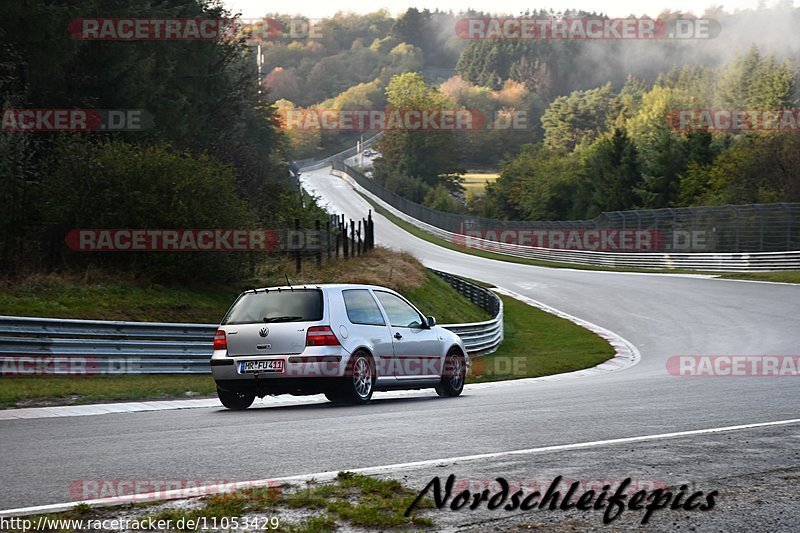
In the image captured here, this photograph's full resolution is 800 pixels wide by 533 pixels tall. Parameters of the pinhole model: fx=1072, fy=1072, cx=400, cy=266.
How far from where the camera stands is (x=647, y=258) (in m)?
58.2

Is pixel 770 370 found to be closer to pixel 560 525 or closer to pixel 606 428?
pixel 606 428

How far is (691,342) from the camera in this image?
30031 millimetres

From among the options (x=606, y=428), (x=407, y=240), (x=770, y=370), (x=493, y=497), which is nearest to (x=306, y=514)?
(x=493, y=497)

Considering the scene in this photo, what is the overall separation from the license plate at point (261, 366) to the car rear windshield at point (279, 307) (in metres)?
0.54

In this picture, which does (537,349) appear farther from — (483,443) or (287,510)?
(287,510)

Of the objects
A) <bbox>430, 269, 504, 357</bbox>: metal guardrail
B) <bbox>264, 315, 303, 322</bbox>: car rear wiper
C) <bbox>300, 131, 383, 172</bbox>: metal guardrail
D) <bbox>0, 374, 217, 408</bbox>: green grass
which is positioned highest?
<bbox>300, 131, 383, 172</bbox>: metal guardrail

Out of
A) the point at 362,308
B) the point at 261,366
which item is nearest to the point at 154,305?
the point at 362,308

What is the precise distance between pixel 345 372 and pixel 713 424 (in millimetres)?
4923

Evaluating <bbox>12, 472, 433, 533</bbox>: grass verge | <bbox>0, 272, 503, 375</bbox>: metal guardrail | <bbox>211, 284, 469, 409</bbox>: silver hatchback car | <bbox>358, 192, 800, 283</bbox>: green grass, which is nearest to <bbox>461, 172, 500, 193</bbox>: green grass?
<bbox>358, 192, 800, 283</bbox>: green grass

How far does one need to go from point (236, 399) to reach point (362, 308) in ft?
6.78

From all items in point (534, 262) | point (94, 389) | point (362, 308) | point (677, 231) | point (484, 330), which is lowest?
→ point (534, 262)

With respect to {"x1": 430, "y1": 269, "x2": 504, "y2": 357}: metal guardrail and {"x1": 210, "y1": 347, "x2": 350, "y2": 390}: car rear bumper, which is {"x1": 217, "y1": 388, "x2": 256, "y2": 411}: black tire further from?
{"x1": 430, "y1": 269, "x2": 504, "y2": 357}: metal guardrail

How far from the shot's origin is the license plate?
13453mm

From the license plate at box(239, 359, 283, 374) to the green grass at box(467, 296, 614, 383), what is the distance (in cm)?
778
